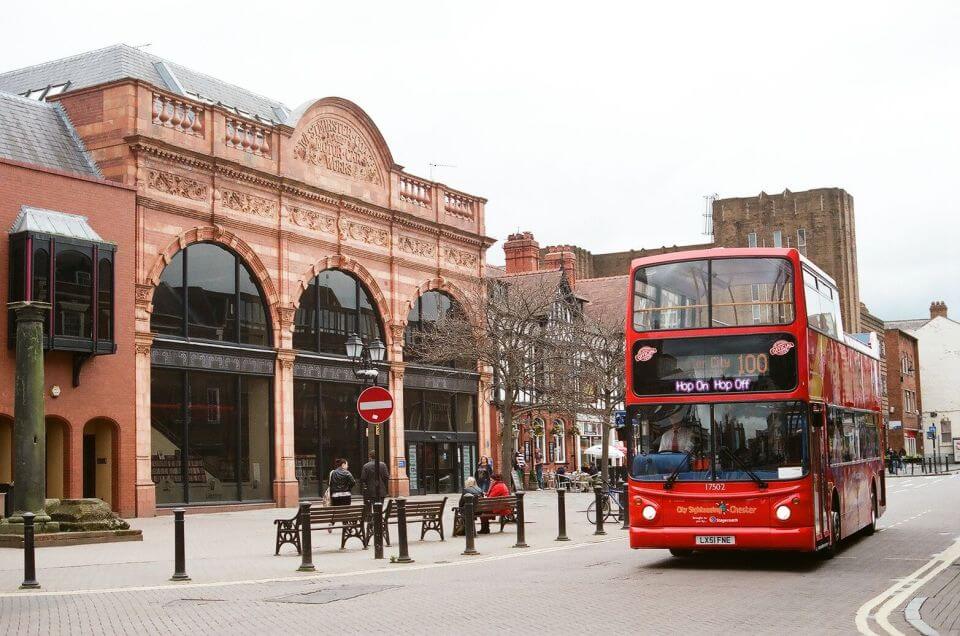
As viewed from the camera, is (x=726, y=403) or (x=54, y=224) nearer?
(x=726, y=403)

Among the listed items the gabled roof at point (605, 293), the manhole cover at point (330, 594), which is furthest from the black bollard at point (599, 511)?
the gabled roof at point (605, 293)

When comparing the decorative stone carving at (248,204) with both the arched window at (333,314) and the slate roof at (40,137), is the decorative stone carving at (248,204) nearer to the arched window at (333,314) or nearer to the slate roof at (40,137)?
the arched window at (333,314)

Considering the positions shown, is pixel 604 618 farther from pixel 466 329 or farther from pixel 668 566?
pixel 466 329

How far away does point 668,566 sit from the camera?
16.6 meters

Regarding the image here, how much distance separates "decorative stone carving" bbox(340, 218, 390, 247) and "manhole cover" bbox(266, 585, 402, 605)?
25760mm

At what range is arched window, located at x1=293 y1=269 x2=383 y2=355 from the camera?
38125 millimetres

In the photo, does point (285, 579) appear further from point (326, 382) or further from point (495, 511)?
point (326, 382)

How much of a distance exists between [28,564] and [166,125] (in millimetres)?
20625

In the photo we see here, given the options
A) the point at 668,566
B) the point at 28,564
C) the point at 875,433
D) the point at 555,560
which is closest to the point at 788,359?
the point at 668,566

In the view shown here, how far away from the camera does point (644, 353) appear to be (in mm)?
15820

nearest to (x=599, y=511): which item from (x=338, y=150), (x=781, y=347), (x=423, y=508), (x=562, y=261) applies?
(x=423, y=508)

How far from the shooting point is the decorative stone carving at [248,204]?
3494 cm

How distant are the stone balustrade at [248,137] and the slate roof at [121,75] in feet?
9.21

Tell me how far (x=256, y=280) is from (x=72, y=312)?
809 centimetres
